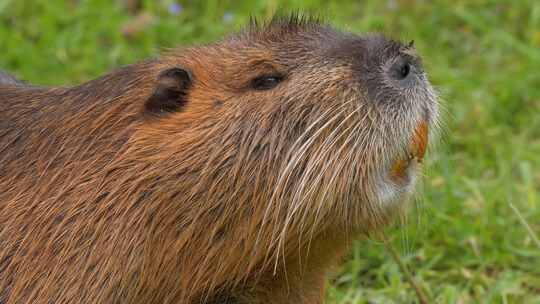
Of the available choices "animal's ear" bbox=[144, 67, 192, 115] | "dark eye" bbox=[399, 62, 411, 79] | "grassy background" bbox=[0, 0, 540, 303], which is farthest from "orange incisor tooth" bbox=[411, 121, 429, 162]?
"grassy background" bbox=[0, 0, 540, 303]

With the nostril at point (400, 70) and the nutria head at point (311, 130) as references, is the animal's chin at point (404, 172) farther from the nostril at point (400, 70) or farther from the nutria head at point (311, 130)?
the nostril at point (400, 70)

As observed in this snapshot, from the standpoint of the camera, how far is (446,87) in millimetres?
5324

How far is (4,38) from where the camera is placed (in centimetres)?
559

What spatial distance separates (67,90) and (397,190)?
1.00 meters

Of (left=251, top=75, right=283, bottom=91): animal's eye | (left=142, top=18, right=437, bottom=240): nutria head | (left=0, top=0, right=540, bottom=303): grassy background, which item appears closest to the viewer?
(left=142, top=18, right=437, bottom=240): nutria head

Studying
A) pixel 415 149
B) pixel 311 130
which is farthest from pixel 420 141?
pixel 311 130

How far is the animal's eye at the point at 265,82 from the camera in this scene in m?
2.92

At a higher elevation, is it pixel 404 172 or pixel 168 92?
pixel 168 92

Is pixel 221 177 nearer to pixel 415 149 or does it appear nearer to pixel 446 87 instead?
pixel 415 149

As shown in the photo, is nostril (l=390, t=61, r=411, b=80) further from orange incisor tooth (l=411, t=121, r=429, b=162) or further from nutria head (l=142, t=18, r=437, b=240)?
orange incisor tooth (l=411, t=121, r=429, b=162)

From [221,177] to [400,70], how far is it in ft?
1.79

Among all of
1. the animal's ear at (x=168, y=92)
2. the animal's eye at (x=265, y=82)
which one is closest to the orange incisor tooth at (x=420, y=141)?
the animal's eye at (x=265, y=82)

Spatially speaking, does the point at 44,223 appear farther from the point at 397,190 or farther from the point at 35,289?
the point at 397,190

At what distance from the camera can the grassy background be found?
418 cm
